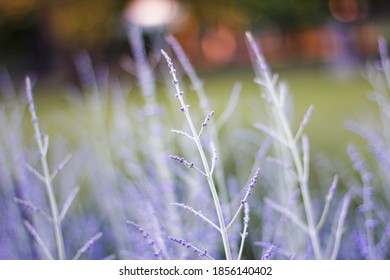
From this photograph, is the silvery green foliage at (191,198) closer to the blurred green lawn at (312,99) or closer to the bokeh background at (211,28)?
the blurred green lawn at (312,99)

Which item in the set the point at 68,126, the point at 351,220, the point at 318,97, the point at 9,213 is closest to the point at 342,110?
the point at 318,97

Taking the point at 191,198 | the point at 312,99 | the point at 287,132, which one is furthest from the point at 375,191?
the point at 312,99

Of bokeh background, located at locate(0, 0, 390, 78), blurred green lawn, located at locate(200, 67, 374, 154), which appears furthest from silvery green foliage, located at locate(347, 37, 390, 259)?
bokeh background, located at locate(0, 0, 390, 78)

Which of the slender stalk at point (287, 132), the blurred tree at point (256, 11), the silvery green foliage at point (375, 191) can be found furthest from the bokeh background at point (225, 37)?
the slender stalk at point (287, 132)

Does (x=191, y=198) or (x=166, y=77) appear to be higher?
(x=166, y=77)

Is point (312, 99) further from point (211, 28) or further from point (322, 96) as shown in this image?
point (211, 28)

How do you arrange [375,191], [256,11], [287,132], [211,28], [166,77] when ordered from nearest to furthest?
[287,132], [375,191], [166,77], [256,11], [211,28]

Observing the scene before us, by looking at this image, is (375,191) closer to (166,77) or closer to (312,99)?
(166,77)

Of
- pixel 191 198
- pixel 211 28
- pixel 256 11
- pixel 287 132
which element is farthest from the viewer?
pixel 211 28

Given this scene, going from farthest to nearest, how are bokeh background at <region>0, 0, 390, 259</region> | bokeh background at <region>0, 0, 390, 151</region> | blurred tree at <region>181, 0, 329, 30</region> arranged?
1. blurred tree at <region>181, 0, 329, 30</region>
2. bokeh background at <region>0, 0, 390, 151</region>
3. bokeh background at <region>0, 0, 390, 259</region>

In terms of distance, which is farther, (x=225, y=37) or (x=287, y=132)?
(x=225, y=37)

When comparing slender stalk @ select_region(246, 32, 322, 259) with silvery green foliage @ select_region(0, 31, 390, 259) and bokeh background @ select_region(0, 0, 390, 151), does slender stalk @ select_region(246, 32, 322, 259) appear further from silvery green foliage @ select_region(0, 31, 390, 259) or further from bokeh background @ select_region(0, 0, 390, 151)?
bokeh background @ select_region(0, 0, 390, 151)

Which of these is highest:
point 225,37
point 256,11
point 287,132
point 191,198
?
point 256,11
